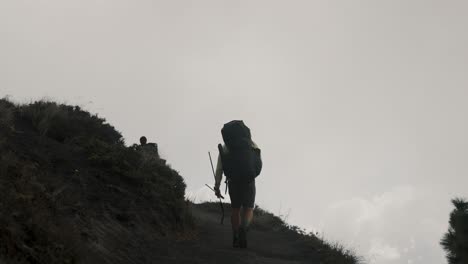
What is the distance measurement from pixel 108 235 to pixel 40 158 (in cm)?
204

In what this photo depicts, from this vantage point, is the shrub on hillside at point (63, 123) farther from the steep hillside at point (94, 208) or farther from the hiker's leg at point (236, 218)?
the hiker's leg at point (236, 218)

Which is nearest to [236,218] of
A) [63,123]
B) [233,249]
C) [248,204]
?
[248,204]

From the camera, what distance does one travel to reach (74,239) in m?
4.91

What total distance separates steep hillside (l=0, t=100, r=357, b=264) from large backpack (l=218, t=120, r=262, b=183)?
1378 mm

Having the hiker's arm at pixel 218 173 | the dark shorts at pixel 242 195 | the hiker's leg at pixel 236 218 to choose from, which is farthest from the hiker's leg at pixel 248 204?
the hiker's arm at pixel 218 173

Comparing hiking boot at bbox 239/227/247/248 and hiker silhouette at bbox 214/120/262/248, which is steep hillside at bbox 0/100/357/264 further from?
hiker silhouette at bbox 214/120/262/248

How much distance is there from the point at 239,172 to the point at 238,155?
322 millimetres

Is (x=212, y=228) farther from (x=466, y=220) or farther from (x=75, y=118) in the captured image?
(x=466, y=220)

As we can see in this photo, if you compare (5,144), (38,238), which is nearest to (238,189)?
(5,144)

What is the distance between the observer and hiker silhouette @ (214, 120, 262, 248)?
28.3 ft

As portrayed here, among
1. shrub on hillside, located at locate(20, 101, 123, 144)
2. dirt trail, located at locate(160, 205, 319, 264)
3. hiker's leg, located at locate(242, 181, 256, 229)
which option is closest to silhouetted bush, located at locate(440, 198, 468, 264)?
dirt trail, located at locate(160, 205, 319, 264)

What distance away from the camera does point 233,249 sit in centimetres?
845

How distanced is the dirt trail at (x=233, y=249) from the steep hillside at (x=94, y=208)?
0.07 feet

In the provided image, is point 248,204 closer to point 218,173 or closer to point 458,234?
point 218,173
